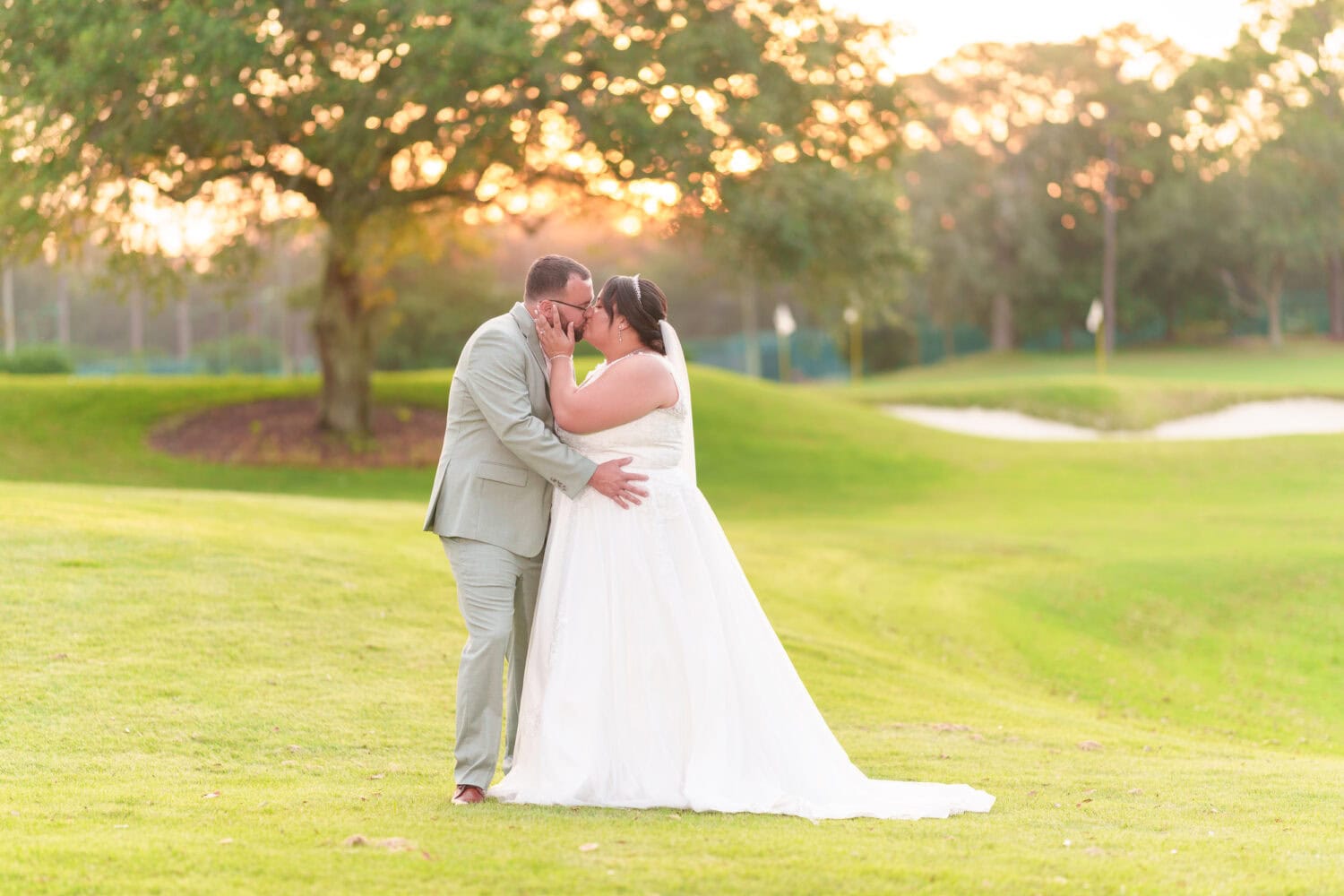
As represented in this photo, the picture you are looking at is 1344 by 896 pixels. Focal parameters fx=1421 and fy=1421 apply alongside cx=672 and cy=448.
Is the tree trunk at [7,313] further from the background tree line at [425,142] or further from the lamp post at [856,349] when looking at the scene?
the lamp post at [856,349]

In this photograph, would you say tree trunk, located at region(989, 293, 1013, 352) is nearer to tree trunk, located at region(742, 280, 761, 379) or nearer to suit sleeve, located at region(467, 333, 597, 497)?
tree trunk, located at region(742, 280, 761, 379)

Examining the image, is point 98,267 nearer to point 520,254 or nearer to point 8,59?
point 8,59

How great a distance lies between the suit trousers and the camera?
20.2 feet

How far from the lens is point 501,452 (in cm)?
641

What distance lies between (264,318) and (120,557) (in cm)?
9087

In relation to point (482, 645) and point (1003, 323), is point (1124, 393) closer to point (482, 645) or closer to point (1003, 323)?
point (1003, 323)

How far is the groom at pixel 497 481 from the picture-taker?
20.4 ft

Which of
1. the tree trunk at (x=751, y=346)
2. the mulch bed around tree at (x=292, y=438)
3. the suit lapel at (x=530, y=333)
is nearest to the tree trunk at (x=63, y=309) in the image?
the tree trunk at (x=751, y=346)

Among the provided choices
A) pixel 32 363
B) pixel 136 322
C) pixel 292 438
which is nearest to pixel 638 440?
pixel 292 438

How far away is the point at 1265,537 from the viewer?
1888cm

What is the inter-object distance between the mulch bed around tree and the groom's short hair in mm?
20240

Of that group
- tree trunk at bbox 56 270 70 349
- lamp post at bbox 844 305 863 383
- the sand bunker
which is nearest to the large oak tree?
the sand bunker

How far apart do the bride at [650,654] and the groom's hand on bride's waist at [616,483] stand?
0.08 metres

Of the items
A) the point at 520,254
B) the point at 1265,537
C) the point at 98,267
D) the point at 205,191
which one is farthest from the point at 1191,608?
the point at 520,254
